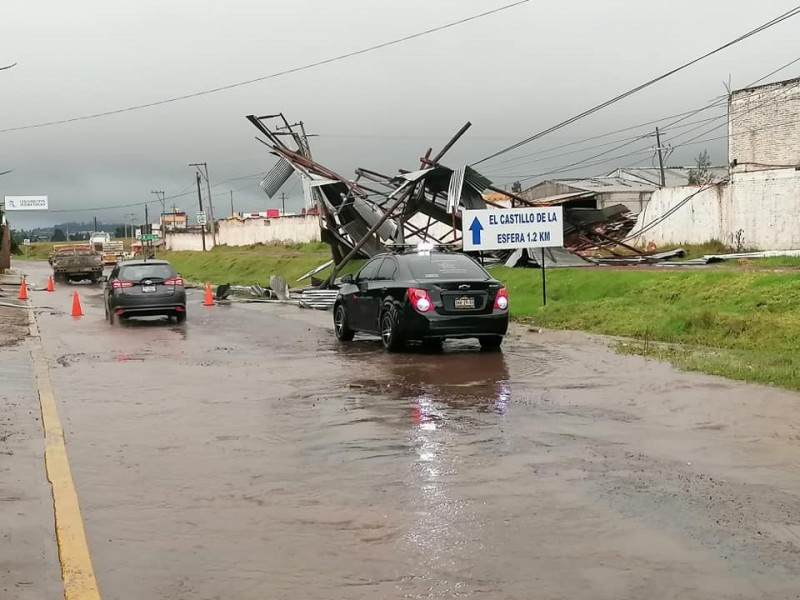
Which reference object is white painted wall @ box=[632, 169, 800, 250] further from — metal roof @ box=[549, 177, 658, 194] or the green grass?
metal roof @ box=[549, 177, 658, 194]

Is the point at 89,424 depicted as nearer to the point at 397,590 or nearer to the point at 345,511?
the point at 345,511

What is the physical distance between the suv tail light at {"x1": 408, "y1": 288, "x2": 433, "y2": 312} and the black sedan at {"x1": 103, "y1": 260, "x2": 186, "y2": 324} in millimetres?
9851

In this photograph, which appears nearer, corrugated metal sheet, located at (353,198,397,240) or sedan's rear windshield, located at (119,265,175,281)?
sedan's rear windshield, located at (119,265,175,281)

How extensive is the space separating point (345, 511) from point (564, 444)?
8.13ft

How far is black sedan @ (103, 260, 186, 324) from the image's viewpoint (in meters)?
22.4

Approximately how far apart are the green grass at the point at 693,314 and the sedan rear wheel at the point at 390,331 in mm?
3421

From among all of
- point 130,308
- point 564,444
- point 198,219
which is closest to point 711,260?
point 130,308

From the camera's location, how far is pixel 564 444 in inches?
306

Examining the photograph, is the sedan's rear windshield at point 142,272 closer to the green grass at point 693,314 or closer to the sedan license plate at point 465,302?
the green grass at point 693,314

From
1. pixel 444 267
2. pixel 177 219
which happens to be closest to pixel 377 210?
pixel 444 267

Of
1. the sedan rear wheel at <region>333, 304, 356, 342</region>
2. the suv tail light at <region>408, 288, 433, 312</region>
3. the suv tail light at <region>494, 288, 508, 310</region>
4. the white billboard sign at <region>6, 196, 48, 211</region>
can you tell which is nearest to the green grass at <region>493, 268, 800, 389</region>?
the suv tail light at <region>494, 288, 508, 310</region>


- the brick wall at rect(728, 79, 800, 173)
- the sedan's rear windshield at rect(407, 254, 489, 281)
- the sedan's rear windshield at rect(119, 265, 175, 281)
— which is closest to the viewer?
the sedan's rear windshield at rect(407, 254, 489, 281)

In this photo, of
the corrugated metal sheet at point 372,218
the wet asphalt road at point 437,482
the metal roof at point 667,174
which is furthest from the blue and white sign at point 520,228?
the metal roof at point 667,174

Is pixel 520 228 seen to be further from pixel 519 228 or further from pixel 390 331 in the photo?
pixel 390 331
